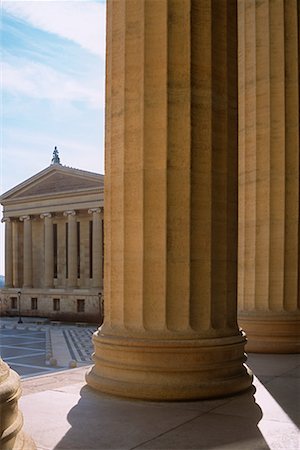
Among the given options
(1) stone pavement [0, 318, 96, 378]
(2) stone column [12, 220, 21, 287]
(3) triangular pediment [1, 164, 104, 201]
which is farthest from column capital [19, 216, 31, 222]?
(1) stone pavement [0, 318, 96, 378]

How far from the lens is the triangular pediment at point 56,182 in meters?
133

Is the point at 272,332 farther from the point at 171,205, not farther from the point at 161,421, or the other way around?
the point at 161,421

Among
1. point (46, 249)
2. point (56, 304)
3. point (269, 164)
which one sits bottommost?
point (56, 304)

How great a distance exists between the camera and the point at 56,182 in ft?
466

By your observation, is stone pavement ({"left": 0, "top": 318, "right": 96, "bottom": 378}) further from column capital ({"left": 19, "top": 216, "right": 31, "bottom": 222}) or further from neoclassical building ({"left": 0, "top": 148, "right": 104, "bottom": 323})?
column capital ({"left": 19, "top": 216, "right": 31, "bottom": 222})

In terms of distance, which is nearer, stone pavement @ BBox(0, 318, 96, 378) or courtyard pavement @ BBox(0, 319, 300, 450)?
courtyard pavement @ BBox(0, 319, 300, 450)

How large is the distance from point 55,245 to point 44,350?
8132 cm

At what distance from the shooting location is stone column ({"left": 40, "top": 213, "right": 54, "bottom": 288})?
14443cm

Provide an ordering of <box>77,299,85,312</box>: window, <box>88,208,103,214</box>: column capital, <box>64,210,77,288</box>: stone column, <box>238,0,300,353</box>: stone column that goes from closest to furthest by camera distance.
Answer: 1. <box>238,0,300,353</box>: stone column
2. <box>88,208,103,214</box>: column capital
3. <box>77,299,85,312</box>: window
4. <box>64,210,77,288</box>: stone column

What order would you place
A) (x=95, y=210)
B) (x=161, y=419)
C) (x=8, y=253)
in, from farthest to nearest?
(x=8, y=253) → (x=95, y=210) → (x=161, y=419)

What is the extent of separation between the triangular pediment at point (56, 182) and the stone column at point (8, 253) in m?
6.75

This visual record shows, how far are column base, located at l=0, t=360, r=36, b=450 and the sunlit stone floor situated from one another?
3019mm

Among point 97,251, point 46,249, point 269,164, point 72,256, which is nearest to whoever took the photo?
point 269,164

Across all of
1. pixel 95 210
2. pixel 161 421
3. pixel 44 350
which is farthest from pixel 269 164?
pixel 95 210
